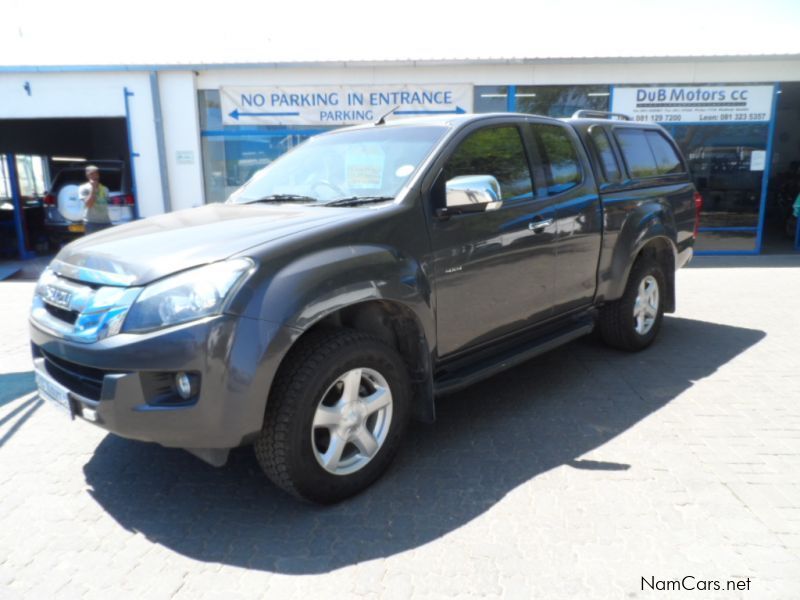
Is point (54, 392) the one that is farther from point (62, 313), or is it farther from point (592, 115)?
point (592, 115)

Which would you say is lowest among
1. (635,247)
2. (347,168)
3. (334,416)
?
(334,416)

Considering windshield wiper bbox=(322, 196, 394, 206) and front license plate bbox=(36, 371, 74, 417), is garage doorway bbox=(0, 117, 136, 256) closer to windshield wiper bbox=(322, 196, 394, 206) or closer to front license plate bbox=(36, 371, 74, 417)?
front license plate bbox=(36, 371, 74, 417)

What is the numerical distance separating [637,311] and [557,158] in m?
1.74

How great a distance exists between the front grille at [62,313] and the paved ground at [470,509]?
3.15 feet

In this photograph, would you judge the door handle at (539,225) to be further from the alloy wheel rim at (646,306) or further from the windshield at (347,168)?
the alloy wheel rim at (646,306)

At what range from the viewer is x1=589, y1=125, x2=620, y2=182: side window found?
4926 millimetres

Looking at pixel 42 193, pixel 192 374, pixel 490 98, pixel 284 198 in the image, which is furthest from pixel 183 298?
pixel 42 193

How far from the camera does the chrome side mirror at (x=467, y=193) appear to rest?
345 centimetres

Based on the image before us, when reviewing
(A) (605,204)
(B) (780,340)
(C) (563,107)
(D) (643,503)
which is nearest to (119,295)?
(D) (643,503)

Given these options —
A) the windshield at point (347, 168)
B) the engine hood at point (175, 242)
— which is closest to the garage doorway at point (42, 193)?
the windshield at point (347, 168)

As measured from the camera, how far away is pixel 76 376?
2.89 metres

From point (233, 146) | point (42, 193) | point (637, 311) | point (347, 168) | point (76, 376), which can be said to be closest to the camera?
point (76, 376)

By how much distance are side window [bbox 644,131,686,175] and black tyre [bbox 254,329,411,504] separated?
380cm

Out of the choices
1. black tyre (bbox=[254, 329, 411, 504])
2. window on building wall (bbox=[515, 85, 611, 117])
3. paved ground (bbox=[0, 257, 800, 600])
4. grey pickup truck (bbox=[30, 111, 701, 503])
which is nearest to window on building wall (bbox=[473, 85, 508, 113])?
window on building wall (bbox=[515, 85, 611, 117])
